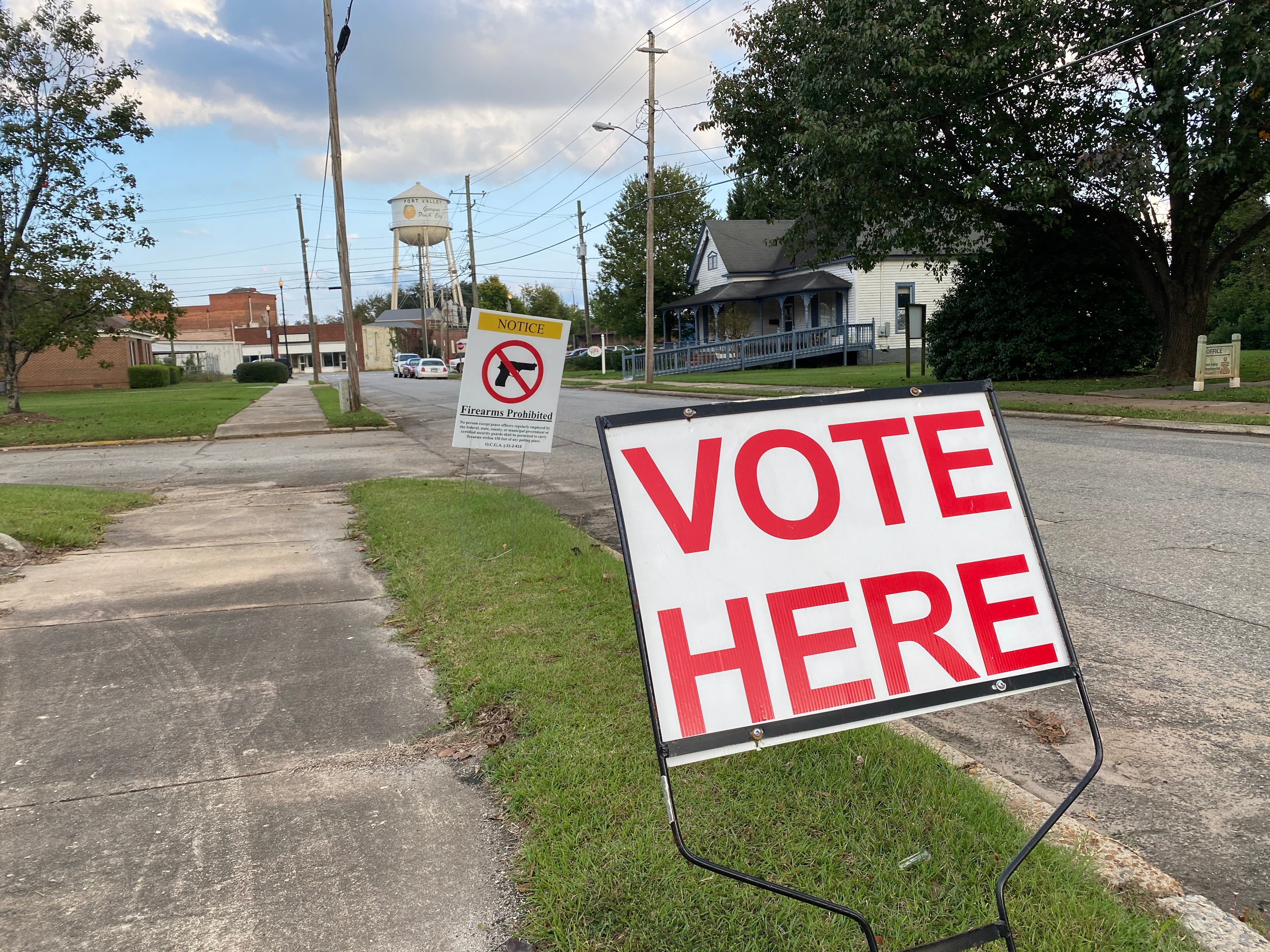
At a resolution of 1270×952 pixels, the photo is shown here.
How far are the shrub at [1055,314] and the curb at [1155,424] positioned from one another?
5.96 meters

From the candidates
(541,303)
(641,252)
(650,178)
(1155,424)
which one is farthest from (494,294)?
(1155,424)

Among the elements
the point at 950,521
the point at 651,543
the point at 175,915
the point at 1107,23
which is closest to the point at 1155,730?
the point at 950,521

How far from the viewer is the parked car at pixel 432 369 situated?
59281mm

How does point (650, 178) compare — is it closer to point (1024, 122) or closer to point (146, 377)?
point (1024, 122)

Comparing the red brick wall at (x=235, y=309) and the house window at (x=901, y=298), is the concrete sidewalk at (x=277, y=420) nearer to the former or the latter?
the house window at (x=901, y=298)

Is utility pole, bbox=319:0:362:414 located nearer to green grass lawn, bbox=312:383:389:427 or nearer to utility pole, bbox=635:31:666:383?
green grass lawn, bbox=312:383:389:427

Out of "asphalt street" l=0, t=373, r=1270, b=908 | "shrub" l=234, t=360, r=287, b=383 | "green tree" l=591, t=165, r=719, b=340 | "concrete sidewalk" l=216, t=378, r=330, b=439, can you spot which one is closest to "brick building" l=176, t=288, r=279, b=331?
"shrub" l=234, t=360, r=287, b=383

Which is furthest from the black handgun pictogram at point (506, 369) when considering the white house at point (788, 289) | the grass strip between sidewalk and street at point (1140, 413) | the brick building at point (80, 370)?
the brick building at point (80, 370)

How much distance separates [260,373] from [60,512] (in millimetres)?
60477

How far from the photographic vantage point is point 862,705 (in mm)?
2303

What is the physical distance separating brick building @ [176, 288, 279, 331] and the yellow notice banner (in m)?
126

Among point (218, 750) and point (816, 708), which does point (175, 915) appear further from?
point (816, 708)

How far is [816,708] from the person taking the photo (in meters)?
2.27

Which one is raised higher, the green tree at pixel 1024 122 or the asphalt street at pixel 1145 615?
the green tree at pixel 1024 122
